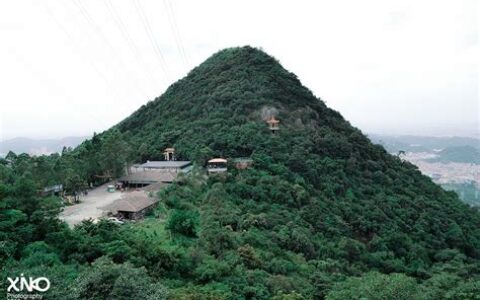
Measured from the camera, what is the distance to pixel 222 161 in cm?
3538

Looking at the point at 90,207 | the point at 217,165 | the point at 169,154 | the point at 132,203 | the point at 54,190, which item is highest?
the point at 169,154

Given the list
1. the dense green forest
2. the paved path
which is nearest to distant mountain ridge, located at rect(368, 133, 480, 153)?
the dense green forest

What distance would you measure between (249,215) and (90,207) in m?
10.5

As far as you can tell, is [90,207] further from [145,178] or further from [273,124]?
[273,124]

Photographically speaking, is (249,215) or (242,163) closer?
(249,215)

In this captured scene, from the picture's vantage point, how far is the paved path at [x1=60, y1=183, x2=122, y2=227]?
24.0m

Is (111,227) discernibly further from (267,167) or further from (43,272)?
(267,167)

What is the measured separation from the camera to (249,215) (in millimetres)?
26469

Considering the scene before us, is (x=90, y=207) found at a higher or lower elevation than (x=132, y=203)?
lower

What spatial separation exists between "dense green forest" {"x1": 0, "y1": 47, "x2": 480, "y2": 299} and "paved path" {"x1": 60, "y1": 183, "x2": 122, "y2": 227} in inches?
58.7

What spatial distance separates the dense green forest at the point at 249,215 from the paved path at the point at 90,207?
149 centimetres

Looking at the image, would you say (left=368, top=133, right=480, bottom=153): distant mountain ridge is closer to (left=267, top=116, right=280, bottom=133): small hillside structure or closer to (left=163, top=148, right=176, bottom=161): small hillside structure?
(left=267, top=116, right=280, bottom=133): small hillside structure

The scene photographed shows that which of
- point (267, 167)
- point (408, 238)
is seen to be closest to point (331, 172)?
point (267, 167)

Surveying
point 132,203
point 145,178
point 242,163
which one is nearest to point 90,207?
point 132,203
